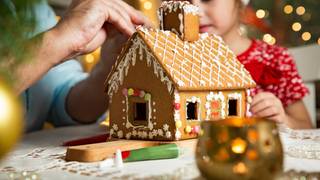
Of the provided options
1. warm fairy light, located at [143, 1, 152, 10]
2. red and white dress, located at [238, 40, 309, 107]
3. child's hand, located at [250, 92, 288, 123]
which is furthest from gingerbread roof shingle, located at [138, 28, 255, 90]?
warm fairy light, located at [143, 1, 152, 10]

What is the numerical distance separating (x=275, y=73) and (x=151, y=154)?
3.03 feet

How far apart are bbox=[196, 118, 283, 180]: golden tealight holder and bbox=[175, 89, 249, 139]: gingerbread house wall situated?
1.10ft

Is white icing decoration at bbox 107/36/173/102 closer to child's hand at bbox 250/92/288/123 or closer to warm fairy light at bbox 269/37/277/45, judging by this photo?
child's hand at bbox 250/92/288/123

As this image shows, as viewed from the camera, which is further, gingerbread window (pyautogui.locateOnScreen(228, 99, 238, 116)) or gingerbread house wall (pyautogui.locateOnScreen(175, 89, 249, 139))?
gingerbread window (pyautogui.locateOnScreen(228, 99, 238, 116))

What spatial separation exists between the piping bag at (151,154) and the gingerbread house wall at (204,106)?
0.11 meters

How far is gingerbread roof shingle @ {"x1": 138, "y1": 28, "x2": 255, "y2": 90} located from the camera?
0.78m

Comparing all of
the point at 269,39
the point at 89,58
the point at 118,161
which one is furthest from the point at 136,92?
the point at 269,39

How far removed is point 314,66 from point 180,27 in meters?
1.01

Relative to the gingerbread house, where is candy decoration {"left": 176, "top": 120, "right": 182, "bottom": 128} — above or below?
below

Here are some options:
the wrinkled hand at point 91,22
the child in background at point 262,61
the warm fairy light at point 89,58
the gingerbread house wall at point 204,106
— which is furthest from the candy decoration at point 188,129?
the warm fairy light at point 89,58

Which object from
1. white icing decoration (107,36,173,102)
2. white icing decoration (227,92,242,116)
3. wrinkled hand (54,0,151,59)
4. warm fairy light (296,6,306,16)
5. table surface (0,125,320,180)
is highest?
warm fairy light (296,6,306,16)

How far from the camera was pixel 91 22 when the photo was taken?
0.85 meters

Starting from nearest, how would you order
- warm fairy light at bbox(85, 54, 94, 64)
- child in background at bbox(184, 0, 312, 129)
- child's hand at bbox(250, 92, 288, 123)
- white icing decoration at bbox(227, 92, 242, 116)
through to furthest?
white icing decoration at bbox(227, 92, 242, 116)
child's hand at bbox(250, 92, 288, 123)
child in background at bbox(184, 0, 312, 129)
warm fairy light at bbox(85, 54, 94, 64)

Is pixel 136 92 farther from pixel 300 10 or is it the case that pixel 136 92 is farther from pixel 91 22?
pixel 300 10
